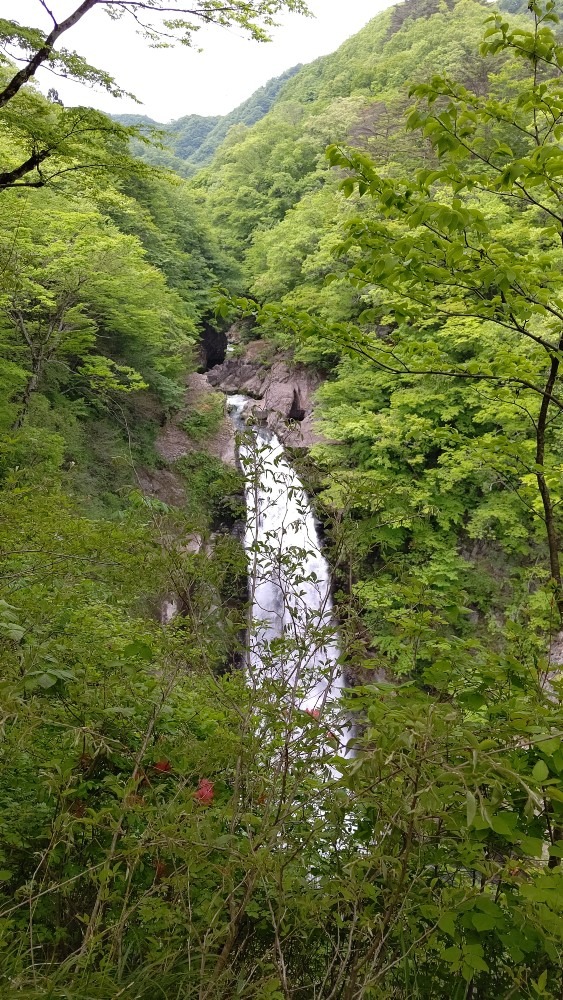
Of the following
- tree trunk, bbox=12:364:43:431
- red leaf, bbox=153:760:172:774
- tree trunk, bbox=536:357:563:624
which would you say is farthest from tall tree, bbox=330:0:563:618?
tree trunk, bbox=12:364:43:431

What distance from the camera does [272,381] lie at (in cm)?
1870

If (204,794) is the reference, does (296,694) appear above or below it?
above

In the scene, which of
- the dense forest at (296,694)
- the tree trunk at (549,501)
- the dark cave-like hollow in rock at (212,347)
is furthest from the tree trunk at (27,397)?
the dark cave-like hollow in rock at (212,347)

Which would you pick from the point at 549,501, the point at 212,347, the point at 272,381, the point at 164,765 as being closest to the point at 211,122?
the point at 212,347

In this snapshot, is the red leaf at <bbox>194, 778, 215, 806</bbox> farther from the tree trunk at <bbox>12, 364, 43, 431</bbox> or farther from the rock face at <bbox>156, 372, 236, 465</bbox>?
the rock face at <bbox>156, 372, 236, 465</bbox>

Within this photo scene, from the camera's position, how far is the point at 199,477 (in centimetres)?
A: 1451

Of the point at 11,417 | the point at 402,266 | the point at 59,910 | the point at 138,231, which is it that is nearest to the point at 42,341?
the point at 11,417

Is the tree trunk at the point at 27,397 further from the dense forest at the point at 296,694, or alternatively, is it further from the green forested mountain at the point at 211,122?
the green forested mountain at the point at 211,122

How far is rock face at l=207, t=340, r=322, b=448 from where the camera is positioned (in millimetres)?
16750

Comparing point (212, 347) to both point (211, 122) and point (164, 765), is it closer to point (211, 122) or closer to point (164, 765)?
point (164, 765)

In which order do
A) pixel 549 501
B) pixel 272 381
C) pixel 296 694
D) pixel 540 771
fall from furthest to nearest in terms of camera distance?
pixel 272 381, pixel 549 501, pixel 296 694, pixel 540 771

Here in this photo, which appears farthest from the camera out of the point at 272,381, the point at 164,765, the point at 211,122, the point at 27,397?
the point at 211,122

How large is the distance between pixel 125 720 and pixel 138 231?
17.0 meters

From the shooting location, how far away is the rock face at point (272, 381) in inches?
659
